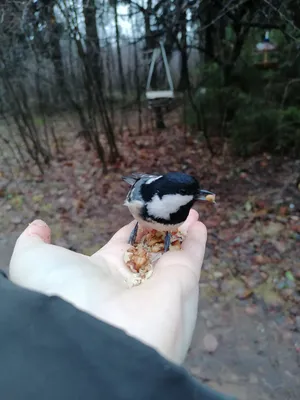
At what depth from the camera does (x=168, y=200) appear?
1.52m

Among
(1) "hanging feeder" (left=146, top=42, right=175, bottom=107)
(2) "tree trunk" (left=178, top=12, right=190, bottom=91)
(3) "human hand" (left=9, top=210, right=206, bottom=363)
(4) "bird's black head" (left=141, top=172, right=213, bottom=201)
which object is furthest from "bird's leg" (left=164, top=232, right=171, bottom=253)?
(2) "tree trunk" (left=178, top=12, right=190, bottom=91)

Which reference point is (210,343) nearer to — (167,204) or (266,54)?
(167,204)

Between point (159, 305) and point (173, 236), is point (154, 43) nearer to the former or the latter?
point (173, 236)

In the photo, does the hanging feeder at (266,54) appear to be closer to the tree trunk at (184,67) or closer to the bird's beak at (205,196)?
the tree trunk at (184,67)

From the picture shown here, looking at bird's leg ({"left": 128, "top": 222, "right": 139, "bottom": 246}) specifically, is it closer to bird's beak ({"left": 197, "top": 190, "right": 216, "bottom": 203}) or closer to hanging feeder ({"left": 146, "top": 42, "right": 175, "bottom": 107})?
bird's beak ({"left": 197, "top": 190, "right": 216, "bottom": 203})

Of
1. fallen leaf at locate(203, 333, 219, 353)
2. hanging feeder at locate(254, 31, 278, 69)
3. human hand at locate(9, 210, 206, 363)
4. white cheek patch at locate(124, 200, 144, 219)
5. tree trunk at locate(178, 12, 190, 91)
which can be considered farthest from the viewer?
tree trunk at locate(178, 12, 190, 91)

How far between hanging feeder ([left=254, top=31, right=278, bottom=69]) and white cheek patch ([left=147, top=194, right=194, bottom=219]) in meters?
2.38

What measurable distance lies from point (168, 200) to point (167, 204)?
0.02 metres

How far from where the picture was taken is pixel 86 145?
4.86 metres

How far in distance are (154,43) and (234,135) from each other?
58.1 inches

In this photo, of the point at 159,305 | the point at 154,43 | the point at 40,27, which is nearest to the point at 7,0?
the point at 40,27

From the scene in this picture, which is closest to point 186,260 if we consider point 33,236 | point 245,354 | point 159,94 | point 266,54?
point 33,236

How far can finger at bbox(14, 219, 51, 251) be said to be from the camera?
133cm

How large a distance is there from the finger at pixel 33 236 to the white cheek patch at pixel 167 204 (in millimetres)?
453
